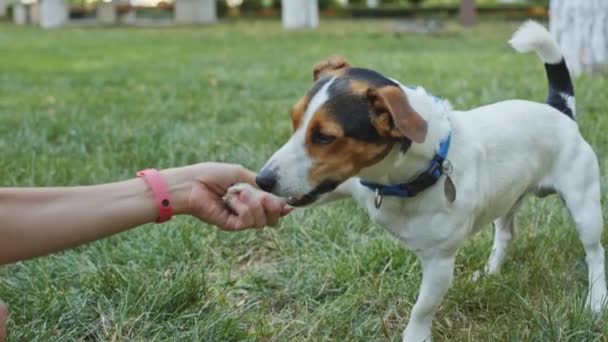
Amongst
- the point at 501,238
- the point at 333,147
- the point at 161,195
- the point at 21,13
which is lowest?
the point at 501,238

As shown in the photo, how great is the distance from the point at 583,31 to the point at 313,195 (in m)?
6.01

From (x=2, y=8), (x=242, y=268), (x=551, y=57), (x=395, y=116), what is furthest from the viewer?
(x=2, y=8)

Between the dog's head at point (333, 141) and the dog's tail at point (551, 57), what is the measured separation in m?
0.94

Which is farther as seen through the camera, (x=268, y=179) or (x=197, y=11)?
(x=197, y=11)

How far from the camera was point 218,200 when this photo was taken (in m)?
2.64

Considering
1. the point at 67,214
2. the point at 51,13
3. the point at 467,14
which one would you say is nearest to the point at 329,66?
the point at 67,214

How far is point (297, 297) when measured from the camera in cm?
296

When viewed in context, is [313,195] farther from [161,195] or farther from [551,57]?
[551,57]

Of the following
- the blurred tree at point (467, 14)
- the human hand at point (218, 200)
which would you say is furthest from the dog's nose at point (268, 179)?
the blurred tree at point (467, 14)

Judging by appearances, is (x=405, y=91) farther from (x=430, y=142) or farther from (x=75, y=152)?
(x=75, y=152)

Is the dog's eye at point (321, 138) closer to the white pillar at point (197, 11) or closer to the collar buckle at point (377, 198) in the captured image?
the collar buckle at point (377, 198)

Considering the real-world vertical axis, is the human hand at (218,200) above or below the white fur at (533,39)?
below

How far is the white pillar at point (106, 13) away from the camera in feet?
86.7

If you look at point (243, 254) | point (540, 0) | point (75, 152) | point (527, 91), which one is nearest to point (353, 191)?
point (243, 254)
